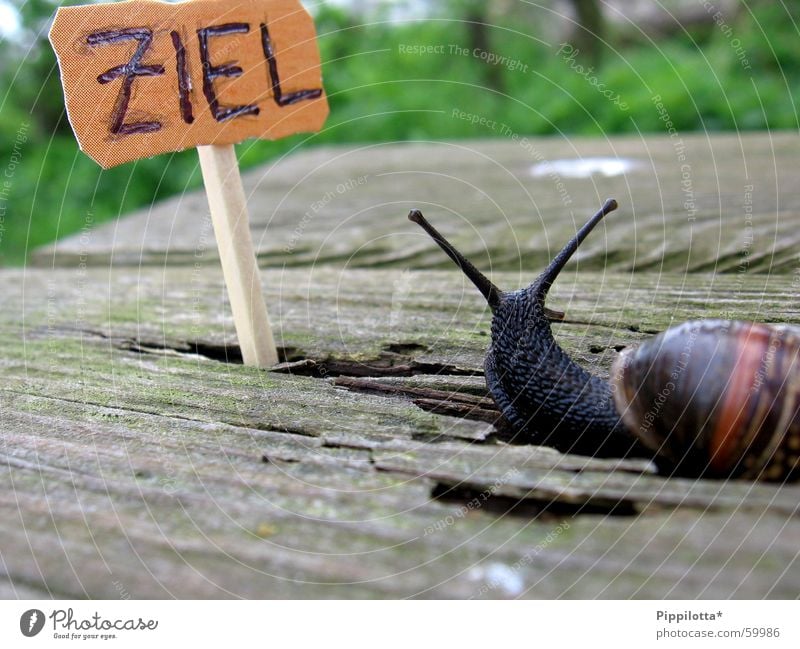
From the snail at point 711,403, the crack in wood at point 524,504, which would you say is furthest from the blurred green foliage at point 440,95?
the crack in wood at point 524,504

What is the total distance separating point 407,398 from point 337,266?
0.84 metres

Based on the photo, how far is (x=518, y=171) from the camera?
2.90 metres

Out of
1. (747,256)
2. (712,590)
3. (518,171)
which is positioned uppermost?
(518,171)

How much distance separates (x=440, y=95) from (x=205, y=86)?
3.87 metres

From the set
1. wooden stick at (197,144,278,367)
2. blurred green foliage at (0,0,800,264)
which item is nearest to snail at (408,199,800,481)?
wooden stick at (197,144,278,367)

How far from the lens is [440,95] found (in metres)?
5.11

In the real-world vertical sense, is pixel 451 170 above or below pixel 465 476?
above

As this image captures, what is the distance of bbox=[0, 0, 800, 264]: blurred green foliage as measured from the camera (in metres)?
4.34

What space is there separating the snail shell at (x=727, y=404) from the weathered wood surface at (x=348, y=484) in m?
0.06

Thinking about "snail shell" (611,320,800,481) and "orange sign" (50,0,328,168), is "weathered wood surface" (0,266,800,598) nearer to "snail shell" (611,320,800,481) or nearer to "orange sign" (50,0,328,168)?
"snail shell" (611,320,800,481)

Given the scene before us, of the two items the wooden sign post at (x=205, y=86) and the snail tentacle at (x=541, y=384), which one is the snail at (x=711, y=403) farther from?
the wooden sign post at (x=205, y=86)

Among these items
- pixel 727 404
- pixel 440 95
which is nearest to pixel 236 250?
pixel 727 404

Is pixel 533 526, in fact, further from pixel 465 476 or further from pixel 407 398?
pixel 407 398

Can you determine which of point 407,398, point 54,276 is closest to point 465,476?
point 407,398
